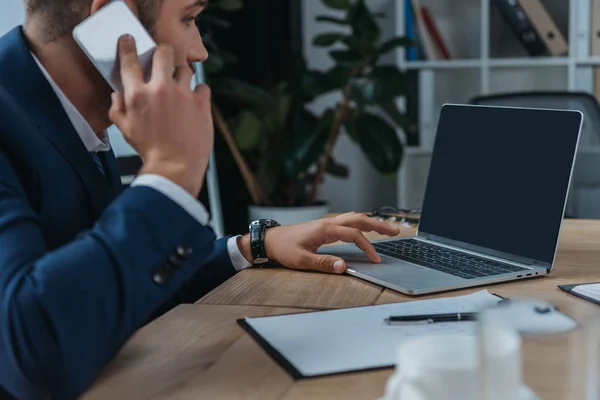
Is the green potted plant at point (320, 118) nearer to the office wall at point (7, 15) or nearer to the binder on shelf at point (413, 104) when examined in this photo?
the binder on shelf at point (413, 104)

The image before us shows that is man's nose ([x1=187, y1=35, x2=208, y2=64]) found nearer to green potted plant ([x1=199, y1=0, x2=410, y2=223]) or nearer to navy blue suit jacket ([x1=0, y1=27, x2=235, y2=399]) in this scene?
navy blue suit jacket ([x1=0, y1=27, x2=235, y2=399])

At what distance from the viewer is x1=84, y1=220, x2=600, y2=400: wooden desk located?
27.7 inches

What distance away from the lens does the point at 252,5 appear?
11.0 ft

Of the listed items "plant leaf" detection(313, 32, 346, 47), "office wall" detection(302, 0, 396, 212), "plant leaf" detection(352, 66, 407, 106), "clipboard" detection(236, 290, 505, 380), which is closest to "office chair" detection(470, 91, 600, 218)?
"plant leaf" detection(352, 66, 407, 106)

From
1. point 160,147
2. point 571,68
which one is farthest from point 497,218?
point 571,68

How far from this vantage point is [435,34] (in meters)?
3.37

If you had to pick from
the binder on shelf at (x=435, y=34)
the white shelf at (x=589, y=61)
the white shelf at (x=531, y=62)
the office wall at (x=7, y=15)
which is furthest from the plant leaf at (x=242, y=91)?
the white shelf at (x=589, y=61)

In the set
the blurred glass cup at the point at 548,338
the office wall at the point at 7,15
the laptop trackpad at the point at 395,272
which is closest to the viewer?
the blurred glass cup at the point at 548,338

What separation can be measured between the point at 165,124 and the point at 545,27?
2.74m

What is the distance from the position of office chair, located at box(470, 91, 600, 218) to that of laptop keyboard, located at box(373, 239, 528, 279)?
90cm

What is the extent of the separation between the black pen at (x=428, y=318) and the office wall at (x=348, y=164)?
2.76m

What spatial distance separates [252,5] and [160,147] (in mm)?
2656

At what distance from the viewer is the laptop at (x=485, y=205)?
1.11 meters

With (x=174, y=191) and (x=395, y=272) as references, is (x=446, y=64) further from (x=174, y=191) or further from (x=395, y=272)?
(x=174, y=191)
